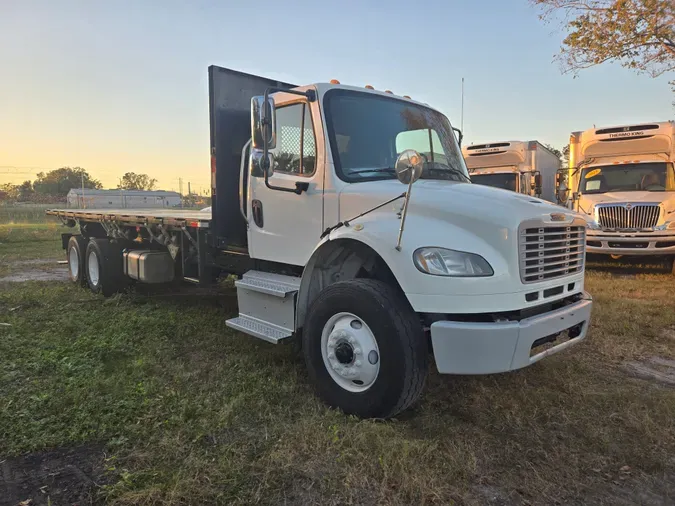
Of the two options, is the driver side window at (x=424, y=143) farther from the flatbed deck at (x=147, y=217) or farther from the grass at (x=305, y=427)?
the flatbed deck at (x=147, y=217)

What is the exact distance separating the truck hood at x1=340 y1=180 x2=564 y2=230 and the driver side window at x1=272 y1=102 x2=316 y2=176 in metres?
0.53

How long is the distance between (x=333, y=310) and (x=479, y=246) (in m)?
1.13

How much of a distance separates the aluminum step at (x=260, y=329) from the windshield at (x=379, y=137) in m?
1.45

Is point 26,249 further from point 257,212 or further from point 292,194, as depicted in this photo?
point 292,194

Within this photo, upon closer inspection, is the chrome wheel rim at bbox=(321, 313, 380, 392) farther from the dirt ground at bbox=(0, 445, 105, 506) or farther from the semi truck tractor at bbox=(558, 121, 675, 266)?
the semi truck tractor at bbox=(558, 121, 675, 266)

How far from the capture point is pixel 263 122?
13.4ft

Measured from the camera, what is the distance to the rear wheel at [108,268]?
7.80 m

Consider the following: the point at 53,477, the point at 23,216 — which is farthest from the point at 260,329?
the point at 23,216

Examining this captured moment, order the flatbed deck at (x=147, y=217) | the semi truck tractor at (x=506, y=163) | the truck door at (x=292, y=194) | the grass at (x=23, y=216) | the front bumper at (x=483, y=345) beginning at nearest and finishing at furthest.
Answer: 1. the front bumper at (x=483, y=345)
2. the truck door at (x=292, y=194)
3. the flatbed deck at (x=147, y=217)
4. the semi truck tractor at (x=506, y=163)
5. the grass at (x=23, y=216)

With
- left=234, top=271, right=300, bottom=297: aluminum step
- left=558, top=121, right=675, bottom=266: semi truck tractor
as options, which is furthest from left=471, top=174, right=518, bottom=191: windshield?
left=234, top=271, right=300, bottom=297: aluminum step

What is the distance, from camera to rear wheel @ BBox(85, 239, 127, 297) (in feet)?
25.6

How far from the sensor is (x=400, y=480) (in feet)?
9.14

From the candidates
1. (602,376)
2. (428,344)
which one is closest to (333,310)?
(428,344)

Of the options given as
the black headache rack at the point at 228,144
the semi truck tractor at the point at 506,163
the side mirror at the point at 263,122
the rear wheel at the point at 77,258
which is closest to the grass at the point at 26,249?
the rear wheel at the point at 77,258
